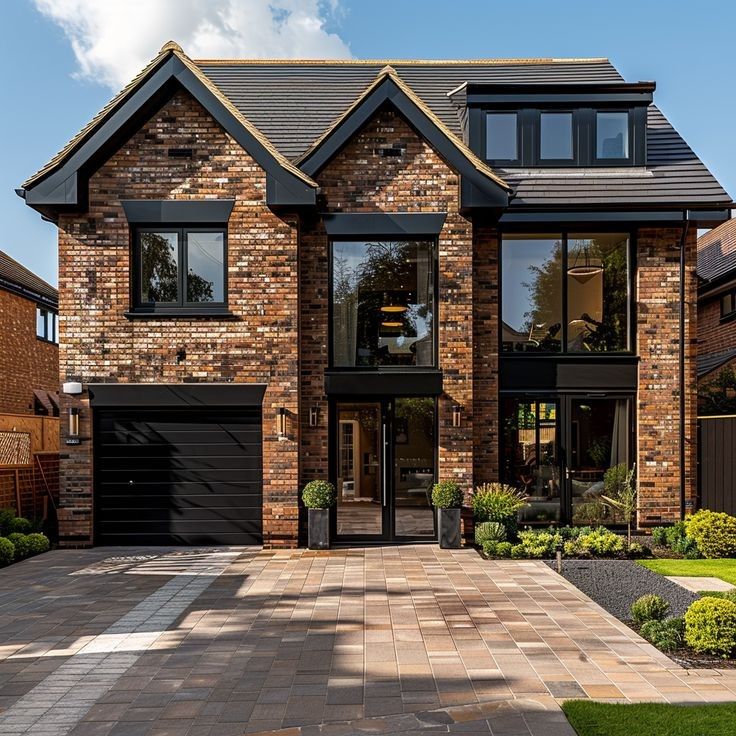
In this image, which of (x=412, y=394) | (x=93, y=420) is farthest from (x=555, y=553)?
(x=93, y=420)

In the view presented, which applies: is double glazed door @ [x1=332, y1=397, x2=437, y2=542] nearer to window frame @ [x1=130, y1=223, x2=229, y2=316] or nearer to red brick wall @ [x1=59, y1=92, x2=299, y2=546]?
red brick wall @ [x1=59, y1=92, x2=299, y2=546]

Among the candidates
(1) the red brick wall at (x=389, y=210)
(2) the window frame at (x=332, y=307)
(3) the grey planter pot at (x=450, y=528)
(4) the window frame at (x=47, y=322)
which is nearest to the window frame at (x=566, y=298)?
(1) the red brick wall at (x=389, y=210)

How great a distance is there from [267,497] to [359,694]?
688 centimetres

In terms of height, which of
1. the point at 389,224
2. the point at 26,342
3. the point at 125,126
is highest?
the point at 125,126

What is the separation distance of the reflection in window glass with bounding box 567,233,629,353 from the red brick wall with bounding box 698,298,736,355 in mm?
6562

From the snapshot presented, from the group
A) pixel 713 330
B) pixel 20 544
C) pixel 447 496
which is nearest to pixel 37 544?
pixel 20 544

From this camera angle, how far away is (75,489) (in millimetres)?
12422

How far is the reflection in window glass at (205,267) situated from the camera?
12.7m

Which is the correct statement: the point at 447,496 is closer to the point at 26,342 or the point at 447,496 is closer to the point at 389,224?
the point at 389,224

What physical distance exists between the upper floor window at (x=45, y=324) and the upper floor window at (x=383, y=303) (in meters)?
14.3

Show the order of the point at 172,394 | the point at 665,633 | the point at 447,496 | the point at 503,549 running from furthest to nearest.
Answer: the point at 172,394 → the point at 447,496 → the point at 503,549 → the point at 665,633

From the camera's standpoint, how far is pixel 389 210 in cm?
1303

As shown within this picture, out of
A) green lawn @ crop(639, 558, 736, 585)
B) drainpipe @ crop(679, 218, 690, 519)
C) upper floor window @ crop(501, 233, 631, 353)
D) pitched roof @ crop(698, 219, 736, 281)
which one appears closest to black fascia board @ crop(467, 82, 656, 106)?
upper floor window @ crop(501, 233, 631, 353)

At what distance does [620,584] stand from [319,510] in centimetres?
488
